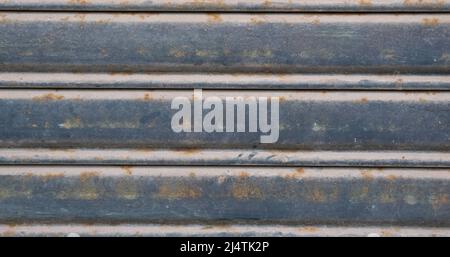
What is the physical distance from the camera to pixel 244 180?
6.07 feet

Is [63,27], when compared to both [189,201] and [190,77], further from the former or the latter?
[189,201]

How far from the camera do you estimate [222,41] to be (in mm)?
1794

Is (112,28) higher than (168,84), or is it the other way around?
(112,28)

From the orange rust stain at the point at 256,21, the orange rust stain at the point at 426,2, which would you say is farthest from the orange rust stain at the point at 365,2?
the orange rust stain at the point at 256,21

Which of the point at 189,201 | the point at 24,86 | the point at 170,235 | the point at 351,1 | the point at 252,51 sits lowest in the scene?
the point at 170,235

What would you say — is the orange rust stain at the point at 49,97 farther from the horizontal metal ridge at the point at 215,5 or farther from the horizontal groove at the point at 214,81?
Answer: the horizontal metal ridge at the point at 215,5

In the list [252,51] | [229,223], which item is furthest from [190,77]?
[229,223]

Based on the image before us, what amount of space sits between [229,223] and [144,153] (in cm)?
41

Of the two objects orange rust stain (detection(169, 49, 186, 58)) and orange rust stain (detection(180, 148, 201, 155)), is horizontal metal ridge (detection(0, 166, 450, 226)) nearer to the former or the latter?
orange rust stain (detection(180, 148, 201, 155))

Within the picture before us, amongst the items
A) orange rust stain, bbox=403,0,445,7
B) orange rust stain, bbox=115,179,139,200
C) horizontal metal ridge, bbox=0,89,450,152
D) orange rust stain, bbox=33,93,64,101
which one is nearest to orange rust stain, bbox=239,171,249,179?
horizontal metal ridge, bbox=0,89,450,152

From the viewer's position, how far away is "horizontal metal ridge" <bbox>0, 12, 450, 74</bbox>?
69.9 inches

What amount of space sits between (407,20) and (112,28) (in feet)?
3.45

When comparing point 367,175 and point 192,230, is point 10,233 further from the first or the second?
point 367,175

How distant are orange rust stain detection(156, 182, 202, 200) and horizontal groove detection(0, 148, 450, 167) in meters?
0.08
